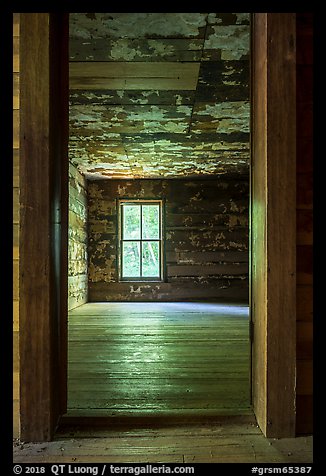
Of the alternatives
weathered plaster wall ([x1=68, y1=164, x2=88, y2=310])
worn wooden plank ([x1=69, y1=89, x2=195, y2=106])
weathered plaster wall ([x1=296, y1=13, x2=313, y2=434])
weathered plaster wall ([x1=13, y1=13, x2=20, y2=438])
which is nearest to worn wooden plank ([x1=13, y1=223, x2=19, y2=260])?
weathered plaster wall ([x1=13, y1=13, x2=20, y2=438])

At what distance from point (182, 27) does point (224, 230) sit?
5923 millimetres

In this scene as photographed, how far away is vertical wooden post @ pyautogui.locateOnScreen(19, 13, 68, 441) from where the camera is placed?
1.70 m

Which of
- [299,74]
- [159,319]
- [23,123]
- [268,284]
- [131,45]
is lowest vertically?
[159,319]

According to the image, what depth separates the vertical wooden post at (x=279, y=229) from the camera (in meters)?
1.71

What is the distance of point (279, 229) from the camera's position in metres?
1.72

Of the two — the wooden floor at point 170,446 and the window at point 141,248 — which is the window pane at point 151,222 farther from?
the wooden floor at point 170,446

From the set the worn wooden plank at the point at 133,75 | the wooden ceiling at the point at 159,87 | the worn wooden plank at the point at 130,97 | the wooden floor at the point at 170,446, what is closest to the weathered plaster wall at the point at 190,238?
the wooden ceiling at the point at 159,87

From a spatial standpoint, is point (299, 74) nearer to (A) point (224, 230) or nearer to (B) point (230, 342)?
(B) point (230, 342)

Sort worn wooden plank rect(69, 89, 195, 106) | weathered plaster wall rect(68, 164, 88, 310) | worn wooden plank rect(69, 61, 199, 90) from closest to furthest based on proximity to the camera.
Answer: worn wooden plank rect(69, 61, 199, 90), worn wooden plank rect(69, 89, 195, 106), weathered plaster wall rect(68, 164, 88, 310)

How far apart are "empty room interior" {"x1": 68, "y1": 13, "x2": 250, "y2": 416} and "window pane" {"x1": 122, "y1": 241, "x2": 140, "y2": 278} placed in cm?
2

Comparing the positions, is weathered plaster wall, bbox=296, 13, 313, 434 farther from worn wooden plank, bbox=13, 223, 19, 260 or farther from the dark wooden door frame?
worn wooden plank, bbox=13, 223, 19, 260

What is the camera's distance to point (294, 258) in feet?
5.65

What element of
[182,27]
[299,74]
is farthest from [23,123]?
[182,27]
